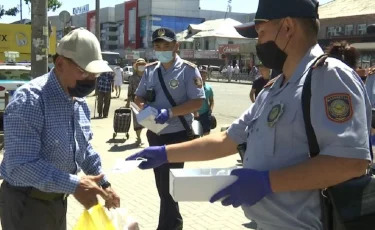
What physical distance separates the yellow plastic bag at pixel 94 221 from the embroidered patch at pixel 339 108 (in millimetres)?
1407

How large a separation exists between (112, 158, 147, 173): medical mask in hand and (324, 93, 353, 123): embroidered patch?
3.48 feet

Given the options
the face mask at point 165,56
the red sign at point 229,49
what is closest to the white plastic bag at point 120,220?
the face mask at point 165,56

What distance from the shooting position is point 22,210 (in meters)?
2.61

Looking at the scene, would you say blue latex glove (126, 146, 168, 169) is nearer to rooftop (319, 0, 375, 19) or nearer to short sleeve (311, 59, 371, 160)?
short sleeve (311, 59, 371, 160)

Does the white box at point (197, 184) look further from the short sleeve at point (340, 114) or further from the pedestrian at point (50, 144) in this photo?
the pedestrian at point (50, 144)

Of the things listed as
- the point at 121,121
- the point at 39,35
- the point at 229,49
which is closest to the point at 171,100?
the point at 39,35

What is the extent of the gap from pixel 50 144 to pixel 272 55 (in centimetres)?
128

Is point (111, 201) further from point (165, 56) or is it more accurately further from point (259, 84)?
point (259, 84)

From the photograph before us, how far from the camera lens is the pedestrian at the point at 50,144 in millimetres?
2424

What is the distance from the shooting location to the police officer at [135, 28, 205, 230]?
447cm

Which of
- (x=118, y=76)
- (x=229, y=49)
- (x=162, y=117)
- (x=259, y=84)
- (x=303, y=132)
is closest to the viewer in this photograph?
(x=303, y=132)

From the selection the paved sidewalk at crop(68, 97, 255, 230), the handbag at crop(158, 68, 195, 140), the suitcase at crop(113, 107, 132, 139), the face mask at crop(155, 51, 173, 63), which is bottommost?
the paved sidewalk at crop(68, 97, 255, 230)

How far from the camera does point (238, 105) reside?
62.0 ft

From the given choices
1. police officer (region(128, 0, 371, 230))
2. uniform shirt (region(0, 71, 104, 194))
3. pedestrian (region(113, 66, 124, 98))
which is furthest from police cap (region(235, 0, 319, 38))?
pedestrian (region(113, 66, 124, 98))
